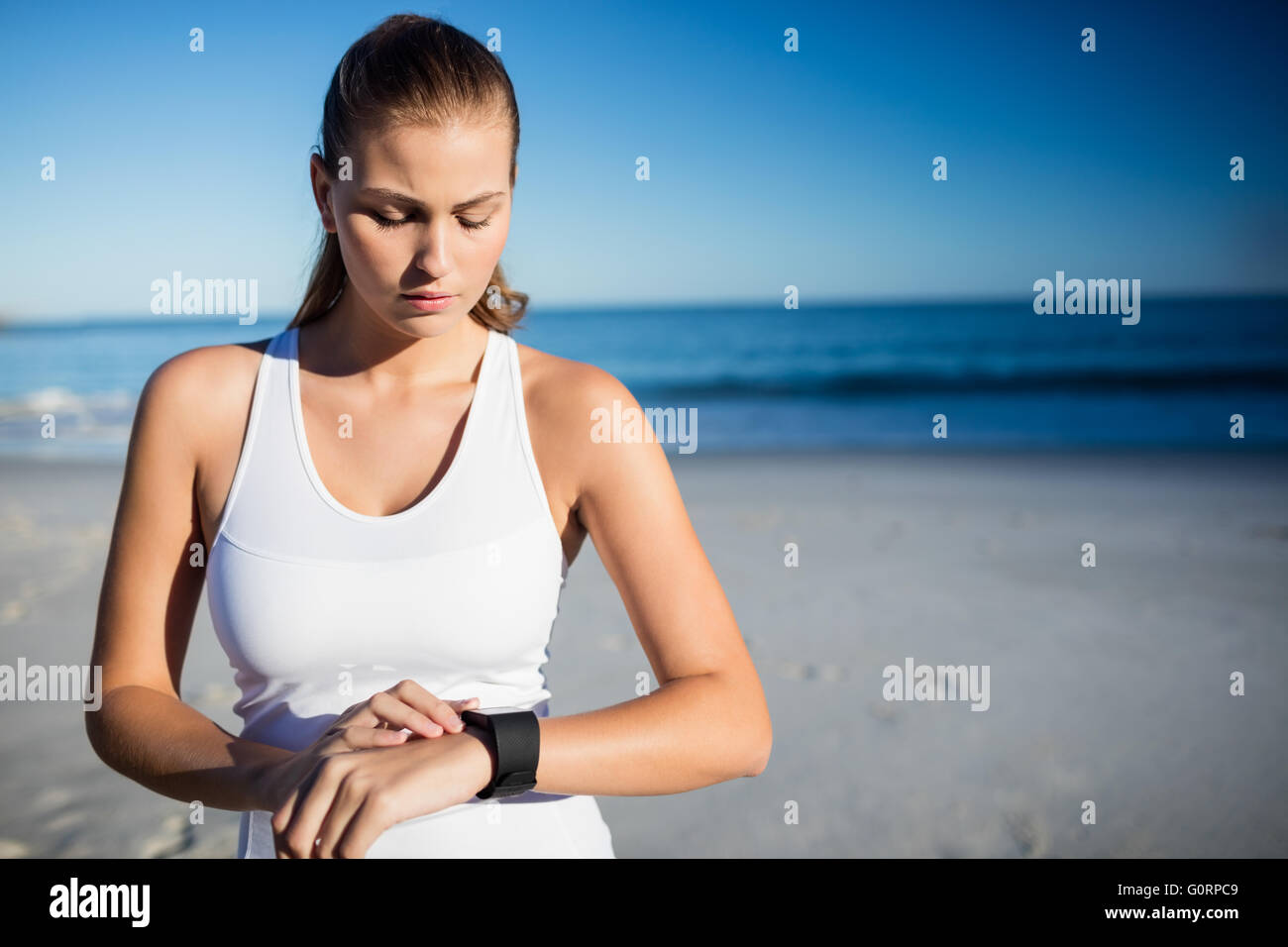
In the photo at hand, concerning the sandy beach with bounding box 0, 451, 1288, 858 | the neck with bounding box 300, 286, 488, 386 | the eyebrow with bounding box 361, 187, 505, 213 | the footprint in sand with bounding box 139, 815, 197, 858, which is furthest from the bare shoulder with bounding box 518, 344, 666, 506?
the footprint in sand with bounding box 139, 815, 197, 858

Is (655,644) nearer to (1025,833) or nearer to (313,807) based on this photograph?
(313,807)

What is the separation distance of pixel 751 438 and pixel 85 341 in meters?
27.5

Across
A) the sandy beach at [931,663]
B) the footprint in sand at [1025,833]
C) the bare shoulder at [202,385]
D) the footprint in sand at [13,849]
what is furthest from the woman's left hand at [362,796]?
the footprint in sand at [1025,833]

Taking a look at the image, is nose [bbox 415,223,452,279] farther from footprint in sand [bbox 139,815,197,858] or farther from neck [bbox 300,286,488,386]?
footprint in sand [bbox 139,815,197,858]

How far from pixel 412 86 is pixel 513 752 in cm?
102

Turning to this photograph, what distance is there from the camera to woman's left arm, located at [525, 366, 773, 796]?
58.3 inches

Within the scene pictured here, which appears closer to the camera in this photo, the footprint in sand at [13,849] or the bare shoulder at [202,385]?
the bare shoulder at [202,385]

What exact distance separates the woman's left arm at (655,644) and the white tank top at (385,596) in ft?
0.33

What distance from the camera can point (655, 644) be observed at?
1614 mm

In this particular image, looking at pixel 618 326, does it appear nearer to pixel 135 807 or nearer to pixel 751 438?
pixel 751 438

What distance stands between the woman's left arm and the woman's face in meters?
0.28

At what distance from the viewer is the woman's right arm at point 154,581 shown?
1.54m

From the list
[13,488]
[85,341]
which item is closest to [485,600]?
[13,488]

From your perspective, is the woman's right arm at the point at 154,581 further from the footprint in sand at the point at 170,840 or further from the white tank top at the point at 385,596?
the footprint in sand at the point at 170,840
